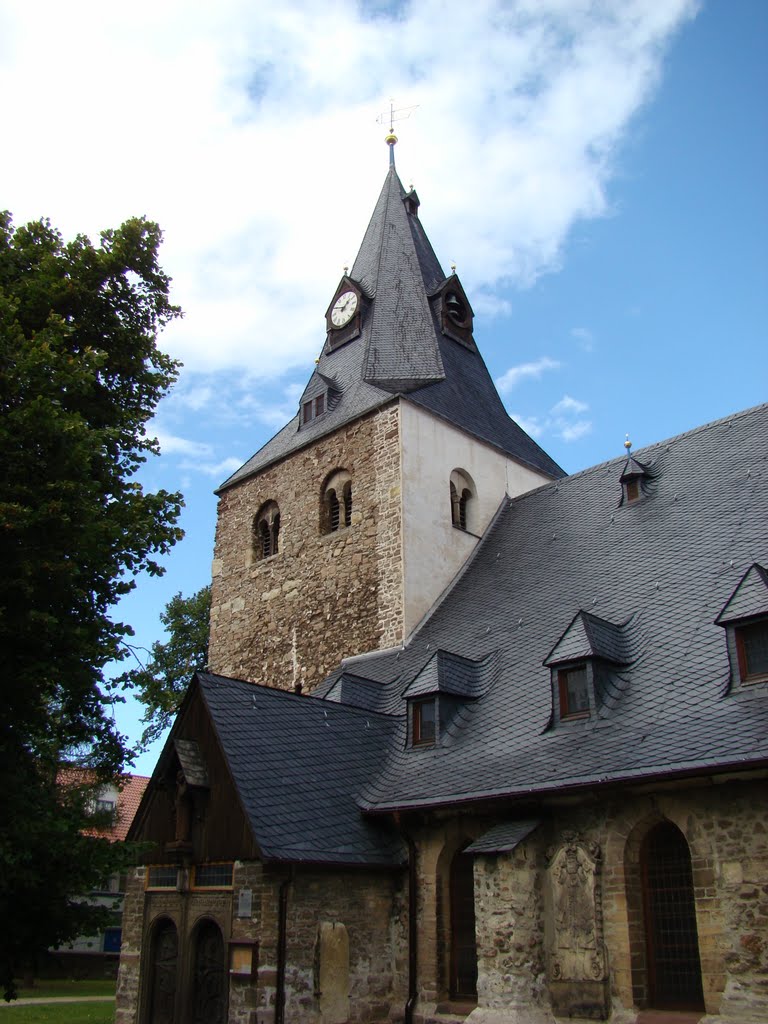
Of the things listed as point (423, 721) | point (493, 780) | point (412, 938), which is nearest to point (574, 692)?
point (493, 780)

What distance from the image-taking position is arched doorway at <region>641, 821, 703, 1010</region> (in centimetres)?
901

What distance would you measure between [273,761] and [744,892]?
5659mm

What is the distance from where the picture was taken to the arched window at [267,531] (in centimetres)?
2000

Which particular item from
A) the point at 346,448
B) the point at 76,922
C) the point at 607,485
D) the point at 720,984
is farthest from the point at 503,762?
the point at 346,448

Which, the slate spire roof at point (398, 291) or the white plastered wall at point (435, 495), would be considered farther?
the slate spire roof at point (398, 291)

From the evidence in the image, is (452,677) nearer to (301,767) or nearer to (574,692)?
(574,692)

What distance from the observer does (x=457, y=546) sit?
17.9 m

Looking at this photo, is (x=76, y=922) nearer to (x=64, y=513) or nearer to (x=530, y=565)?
(x=64, y=513)

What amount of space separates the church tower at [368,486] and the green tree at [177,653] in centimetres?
461

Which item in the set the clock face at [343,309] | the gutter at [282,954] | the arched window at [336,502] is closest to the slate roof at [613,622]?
the gutter at [282,954]

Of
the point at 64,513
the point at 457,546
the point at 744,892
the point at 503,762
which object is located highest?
the point at 457,546

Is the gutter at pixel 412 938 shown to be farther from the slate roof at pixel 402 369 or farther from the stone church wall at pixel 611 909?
the slate roof at pixel 402 369

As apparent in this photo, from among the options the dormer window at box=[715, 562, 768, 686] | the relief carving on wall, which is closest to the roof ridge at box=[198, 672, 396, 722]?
the relief carving on wall

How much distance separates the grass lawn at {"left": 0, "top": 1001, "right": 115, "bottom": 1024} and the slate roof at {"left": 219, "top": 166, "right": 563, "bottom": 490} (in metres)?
10.9
